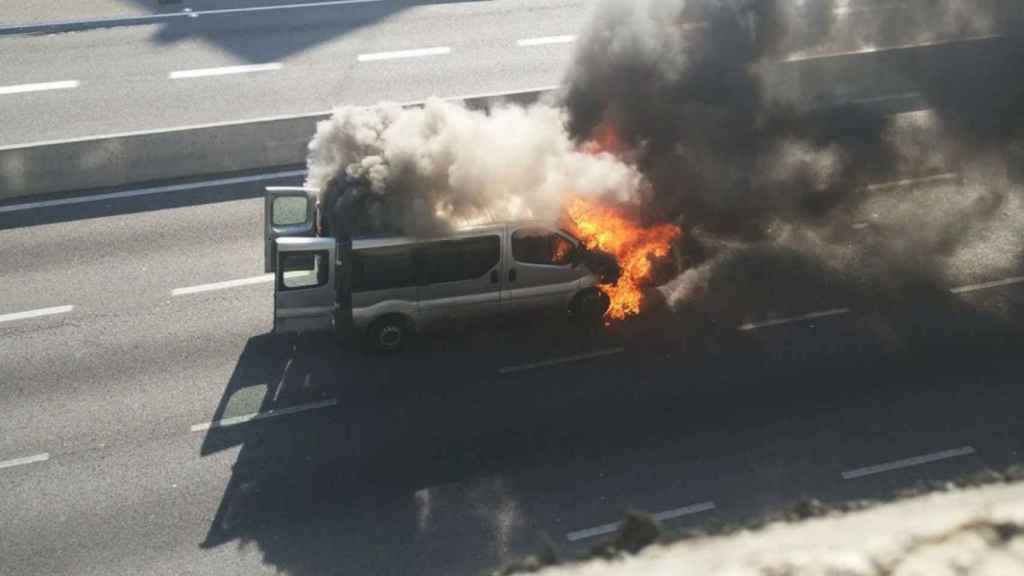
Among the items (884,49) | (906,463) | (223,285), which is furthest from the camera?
(884,49)

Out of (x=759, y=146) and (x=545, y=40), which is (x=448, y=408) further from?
(x=545, y=40)

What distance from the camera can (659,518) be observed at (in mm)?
9555

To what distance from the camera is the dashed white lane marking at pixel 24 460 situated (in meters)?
10.4

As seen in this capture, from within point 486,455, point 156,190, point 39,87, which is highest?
point 39,87

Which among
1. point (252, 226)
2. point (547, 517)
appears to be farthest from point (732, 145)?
point (252, 226)

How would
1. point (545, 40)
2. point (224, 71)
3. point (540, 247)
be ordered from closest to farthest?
point (540, 247) → point (224, 71) → point (545, 40)

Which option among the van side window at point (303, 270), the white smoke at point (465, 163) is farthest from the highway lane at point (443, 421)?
the white smoke at point (465, 163)

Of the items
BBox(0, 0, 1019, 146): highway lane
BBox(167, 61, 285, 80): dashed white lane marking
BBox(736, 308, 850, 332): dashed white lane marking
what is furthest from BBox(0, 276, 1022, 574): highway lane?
BBox(167, 61, 285, 80): dashed white lane marking

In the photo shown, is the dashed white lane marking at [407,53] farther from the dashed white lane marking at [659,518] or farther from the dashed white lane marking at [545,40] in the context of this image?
the dashed white lane marking at [659,518]

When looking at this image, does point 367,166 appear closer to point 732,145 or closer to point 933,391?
point 732,145

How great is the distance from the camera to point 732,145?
1287 cm

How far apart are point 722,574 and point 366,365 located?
393 inches

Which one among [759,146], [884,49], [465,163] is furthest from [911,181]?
[465,163]

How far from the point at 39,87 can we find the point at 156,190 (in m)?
4.67
